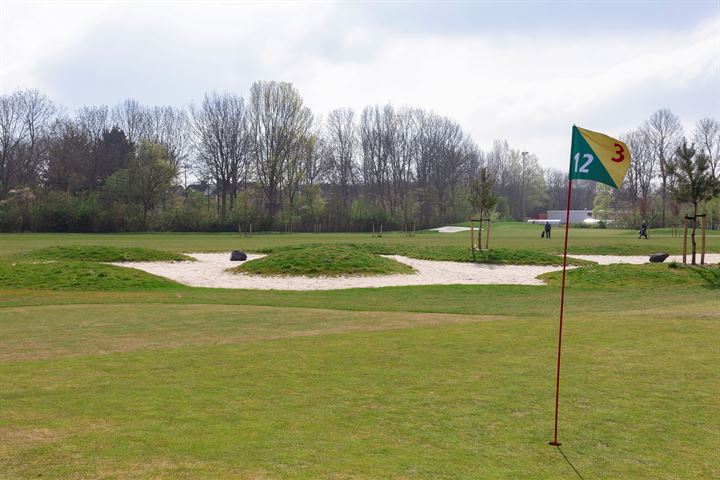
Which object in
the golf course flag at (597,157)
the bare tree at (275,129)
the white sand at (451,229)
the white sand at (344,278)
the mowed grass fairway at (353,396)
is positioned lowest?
the white sand at (344,278)

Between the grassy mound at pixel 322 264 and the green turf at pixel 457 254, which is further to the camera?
the green turf at pixel 457 254

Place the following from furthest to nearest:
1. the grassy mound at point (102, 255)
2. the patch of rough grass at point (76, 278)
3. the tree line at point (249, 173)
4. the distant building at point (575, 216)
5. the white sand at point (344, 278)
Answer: the distant building at point (575, 216) → the tree line at point (249, 173) → the grassy mound at point (102, 255) → the white sand at point (344, 278) → the patch of rough grass at point (76, 278)

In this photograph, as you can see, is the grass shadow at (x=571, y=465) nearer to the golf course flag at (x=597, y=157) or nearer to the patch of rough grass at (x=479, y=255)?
the golf course flag at (x=597, y=157)

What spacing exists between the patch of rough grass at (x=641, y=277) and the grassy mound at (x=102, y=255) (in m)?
23.7

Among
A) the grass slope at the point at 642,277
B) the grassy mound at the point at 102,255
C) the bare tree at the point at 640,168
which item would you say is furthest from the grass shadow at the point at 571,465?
the bare tree at the point at 640,168

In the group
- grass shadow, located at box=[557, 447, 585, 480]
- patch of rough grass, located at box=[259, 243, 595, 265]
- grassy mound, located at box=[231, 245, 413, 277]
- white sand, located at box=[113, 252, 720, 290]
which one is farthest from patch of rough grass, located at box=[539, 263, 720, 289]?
grass shadow, located at box=[557, 447, 585, 480]

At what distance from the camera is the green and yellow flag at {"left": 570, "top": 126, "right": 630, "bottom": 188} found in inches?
323

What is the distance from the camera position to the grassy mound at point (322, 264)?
3412cm

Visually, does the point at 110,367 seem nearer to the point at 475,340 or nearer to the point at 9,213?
the point at 475,340

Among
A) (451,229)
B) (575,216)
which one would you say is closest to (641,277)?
(451,229)

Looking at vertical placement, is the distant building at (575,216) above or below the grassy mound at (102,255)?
above

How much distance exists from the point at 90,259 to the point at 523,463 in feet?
122

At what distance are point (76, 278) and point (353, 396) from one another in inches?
888

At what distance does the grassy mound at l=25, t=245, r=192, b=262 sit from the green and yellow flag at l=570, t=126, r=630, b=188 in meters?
35.1
